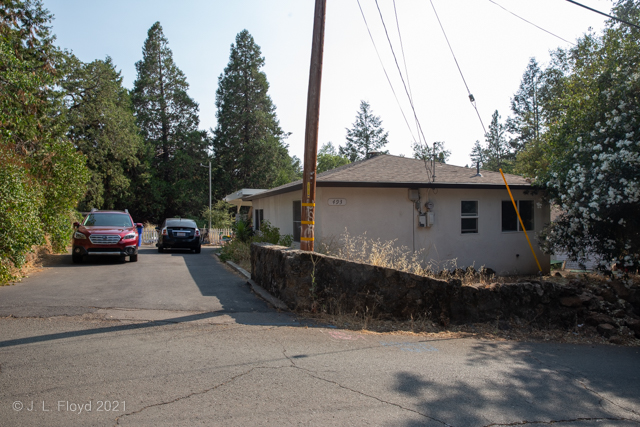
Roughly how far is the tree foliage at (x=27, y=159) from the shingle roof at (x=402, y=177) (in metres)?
6.64

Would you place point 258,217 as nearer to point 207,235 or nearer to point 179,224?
point 179,224

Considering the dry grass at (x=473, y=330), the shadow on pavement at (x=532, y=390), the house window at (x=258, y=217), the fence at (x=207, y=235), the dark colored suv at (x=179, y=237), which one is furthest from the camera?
the fence at (x=207, y=235)

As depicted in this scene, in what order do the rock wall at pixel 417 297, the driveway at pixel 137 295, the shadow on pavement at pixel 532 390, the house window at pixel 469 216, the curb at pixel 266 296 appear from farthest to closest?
the house window at pixel 469 216 → the curb at pixel 266 296 → the rock wall at pixel 417 297 → the driveway at pixel 137 295 → the shadow on pavement at pixel 532 390

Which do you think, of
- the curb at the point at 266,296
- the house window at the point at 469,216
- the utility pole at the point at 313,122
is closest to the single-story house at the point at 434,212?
the house window at the point at 469,216

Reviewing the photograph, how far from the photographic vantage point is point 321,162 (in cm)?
6506

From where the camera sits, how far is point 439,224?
1326 centimetres

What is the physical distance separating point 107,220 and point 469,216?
461 inches

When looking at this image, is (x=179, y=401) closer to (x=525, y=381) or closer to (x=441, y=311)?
(x=525, y=381)

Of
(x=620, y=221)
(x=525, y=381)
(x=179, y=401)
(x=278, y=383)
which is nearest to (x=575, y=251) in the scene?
(x=620, y=221)

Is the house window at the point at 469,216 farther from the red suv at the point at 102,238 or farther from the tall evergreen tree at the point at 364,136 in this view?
the tall evergreen tree at the point at 364,136

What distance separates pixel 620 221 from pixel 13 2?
18121 mm

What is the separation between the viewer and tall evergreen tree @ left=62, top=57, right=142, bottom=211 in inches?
1398

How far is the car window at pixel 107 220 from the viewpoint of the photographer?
14163 mm

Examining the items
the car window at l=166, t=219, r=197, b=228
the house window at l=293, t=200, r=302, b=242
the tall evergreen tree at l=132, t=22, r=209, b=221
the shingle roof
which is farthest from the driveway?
the tall evergreen tree at l=132, t=22, r=209, b=221
